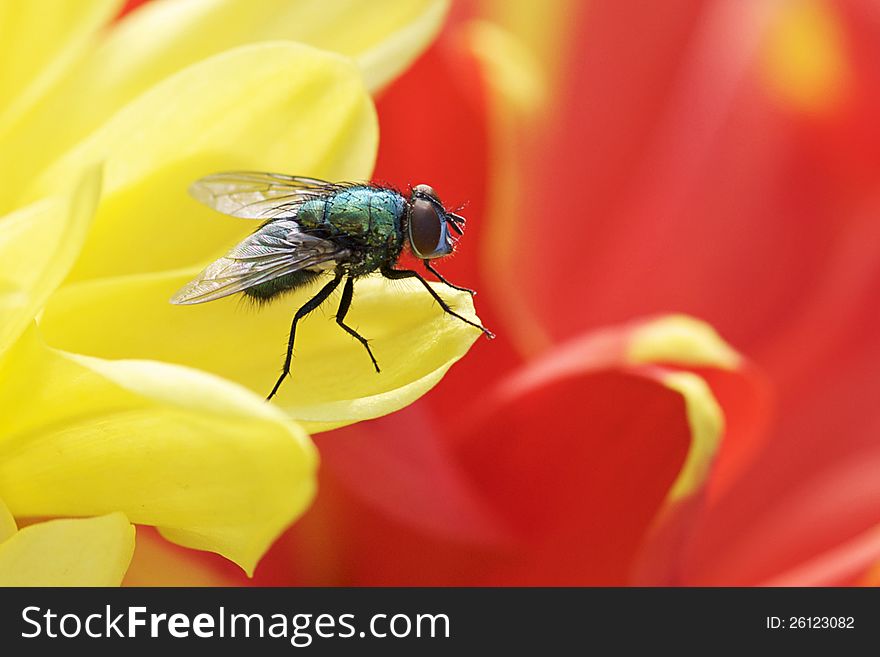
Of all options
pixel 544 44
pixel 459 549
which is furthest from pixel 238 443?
pixel 544 44

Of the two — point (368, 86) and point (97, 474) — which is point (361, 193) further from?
point (97, 474)

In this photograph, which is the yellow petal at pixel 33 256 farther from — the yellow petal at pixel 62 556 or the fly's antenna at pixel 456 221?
the fly's antenna at pixel 456 221

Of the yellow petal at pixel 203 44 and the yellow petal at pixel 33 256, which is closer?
the yellow petal at pixel 33 256

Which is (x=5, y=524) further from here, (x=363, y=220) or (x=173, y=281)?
(x=363, y=220)

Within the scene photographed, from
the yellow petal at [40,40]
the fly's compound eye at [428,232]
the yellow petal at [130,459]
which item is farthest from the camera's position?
the fly's compound eye at [428,232]

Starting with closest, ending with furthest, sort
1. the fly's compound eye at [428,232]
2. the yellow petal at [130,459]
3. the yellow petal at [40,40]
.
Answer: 1. the yellow petal at [130,459]
2. the yellow petal at [40,40]
3. the fly's compound eye at [428,232]

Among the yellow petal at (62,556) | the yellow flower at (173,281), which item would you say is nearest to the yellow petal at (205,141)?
the yellow flower at (173,281)

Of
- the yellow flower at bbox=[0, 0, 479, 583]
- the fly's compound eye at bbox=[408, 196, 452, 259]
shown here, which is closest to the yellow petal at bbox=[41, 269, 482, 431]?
the yellow flower at bbox=[0, 0, 479, 583]
